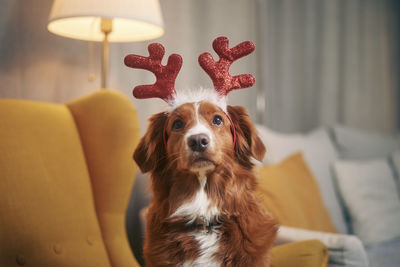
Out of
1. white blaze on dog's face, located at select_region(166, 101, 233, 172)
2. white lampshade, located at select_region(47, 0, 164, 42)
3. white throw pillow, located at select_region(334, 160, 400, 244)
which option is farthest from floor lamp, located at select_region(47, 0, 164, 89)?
white throw pillow, located at select_region(334, 160, 400, 244)

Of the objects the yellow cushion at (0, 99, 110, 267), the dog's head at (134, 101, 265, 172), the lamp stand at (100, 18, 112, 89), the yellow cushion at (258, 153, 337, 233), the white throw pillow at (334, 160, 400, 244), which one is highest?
the lamp stand at (100, 18, 112, 89)

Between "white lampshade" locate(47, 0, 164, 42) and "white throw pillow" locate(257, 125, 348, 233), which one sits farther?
"white throw pillow" locate(257, 125, 348, 233)

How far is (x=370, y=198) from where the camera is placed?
209 centimetres

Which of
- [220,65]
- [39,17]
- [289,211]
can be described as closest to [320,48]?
[289,211]

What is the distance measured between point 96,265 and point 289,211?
0.82 meters

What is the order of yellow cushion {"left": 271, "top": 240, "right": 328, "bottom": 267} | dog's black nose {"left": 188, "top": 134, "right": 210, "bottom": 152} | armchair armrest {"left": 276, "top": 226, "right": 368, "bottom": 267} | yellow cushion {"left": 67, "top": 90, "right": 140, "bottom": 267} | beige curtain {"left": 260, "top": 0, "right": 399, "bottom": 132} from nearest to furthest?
dog's black nose {"left": 188, "top": 134, "right": 210, "bottom": 152} < yellow cushion {"left": 271, "top": 240, "right": 328, "bottom": 267} < armchair armrest {"left": 276, "top": 226, "right": 368, "bottom": 267} < yellow cushion {"left": 67, "top": 90, "right": 140, "bottom": 267} < beige curtain {"left": 260, "top": 0, "right": 399, "bottom": 132}

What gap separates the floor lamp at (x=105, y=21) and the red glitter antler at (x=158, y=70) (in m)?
0.60

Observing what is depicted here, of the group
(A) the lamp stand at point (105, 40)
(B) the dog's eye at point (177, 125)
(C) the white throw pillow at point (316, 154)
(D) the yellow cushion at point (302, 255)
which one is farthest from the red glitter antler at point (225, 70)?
(C) the white throw pillow at point (316, 154)

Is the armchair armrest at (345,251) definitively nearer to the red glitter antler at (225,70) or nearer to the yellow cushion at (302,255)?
the yellow cushion at (302,255)

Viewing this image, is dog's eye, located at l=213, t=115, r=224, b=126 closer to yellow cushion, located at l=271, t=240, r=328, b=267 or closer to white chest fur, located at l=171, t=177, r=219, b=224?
white chest fur, located at l=171, t=177, r=219, b=224

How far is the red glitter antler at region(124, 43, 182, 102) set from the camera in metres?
0.82

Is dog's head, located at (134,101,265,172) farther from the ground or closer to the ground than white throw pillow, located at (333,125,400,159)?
farther from the ground

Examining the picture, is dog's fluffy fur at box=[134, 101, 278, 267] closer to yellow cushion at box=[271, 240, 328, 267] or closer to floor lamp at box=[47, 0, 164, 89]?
yellow cushion at box=[271, 240, 328, 267]

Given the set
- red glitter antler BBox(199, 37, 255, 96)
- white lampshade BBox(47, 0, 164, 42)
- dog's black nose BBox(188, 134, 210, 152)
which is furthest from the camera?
white lampshade BBox(47, 0, 164, 42)
